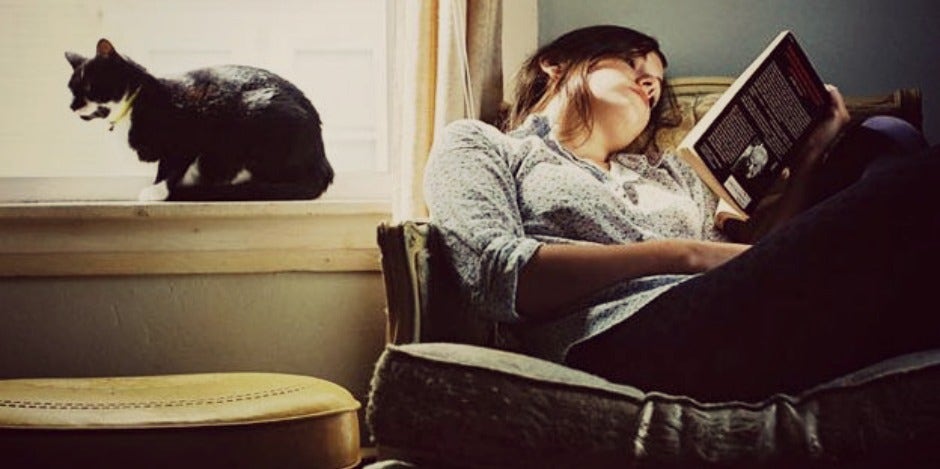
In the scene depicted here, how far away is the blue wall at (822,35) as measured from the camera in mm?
A: 1971

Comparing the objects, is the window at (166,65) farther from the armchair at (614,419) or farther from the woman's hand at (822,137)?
the armchair at (614,419)

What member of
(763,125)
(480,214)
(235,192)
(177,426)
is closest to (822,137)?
(763,125)

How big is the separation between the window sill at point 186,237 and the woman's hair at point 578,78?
18.4 inches

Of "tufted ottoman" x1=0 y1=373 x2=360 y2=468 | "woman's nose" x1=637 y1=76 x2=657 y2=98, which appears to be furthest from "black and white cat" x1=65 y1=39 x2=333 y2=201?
"woman's nose" x1=637 y1=76 x2=657 y2=98

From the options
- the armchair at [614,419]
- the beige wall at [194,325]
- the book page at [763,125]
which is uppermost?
the book page at [763,125]

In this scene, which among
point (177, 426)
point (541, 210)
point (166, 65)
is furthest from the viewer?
point (166, 65)

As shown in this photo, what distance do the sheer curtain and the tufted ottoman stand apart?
1.69 ft

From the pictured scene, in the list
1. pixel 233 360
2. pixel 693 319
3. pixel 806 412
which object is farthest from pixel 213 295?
pixel 806 412

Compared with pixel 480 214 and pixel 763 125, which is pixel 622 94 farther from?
pixel 480 214

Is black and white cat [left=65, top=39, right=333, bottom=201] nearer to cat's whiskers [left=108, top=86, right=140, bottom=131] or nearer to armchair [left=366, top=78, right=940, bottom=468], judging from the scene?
cat's whiskers [left=108, top=86, right=140, bottom=131]

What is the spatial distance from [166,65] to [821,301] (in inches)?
67.6

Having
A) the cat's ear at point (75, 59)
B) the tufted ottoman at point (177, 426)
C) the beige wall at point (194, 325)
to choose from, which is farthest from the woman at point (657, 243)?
the cat's ear at point (75, 59)

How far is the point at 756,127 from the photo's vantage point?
4.38 ft

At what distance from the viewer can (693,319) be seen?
96 cm
